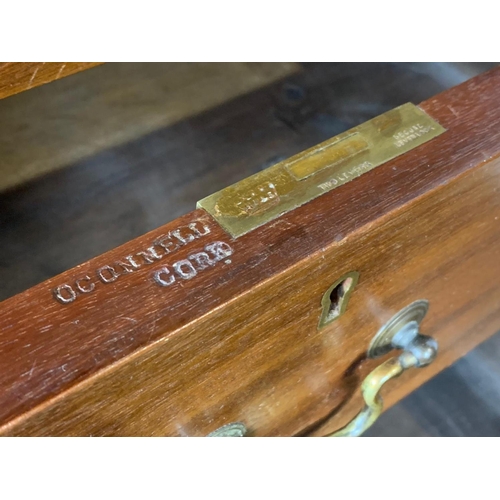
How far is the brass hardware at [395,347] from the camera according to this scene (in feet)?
2.47

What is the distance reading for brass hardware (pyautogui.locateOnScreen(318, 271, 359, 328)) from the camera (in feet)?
2.07

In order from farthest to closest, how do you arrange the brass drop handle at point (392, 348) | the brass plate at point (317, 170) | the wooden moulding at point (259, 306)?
the brass drop handle at point (392, 348) → the brass plate at point (317, 170) → the wooden moulding at point (259, 306)

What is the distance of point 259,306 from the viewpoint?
0.55 metres

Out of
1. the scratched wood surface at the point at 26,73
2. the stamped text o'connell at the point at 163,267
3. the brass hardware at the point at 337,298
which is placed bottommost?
the brass hardware at the point at 337,298

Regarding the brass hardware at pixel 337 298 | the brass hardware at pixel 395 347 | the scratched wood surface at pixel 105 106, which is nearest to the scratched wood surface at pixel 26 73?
the scratched wood surface at pixel 105 106

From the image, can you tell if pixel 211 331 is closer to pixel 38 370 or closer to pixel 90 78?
pixel 38 370

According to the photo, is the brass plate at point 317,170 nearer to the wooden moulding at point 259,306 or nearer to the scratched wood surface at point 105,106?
the wooden moulding at point 259,306

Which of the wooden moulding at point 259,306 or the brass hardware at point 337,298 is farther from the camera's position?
the brass hardware at point 337,298

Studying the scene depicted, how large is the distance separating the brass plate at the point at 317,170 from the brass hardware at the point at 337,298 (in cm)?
9

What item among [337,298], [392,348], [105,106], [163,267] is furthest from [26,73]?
[392,348]

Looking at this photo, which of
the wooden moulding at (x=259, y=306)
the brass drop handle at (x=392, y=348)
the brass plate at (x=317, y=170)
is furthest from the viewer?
the brass drop handle at (x=392, y=348)

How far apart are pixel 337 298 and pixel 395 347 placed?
20 cm

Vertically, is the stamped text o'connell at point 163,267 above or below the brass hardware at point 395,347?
above
